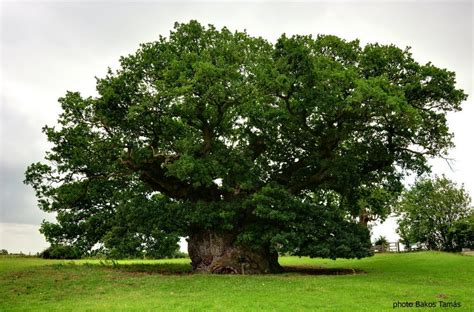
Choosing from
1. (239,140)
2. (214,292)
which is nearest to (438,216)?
(239,140)

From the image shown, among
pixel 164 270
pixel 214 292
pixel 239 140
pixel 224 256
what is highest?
pixel 239 140

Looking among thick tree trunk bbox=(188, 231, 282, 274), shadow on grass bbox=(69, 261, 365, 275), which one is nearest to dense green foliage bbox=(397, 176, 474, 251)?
shadow on grass bbox=(69, 261, 365, 275)

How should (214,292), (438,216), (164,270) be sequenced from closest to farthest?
(214,292), (164,270), (438,216)

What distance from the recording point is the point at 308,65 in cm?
2306

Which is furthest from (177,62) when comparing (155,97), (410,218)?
(410,218)

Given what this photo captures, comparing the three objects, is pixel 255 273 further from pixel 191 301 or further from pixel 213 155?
pixel 191 301

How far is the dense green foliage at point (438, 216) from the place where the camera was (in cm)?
5390

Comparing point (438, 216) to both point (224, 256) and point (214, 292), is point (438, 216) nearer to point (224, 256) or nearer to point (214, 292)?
point (224, 256)

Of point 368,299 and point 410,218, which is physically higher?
point 410,218

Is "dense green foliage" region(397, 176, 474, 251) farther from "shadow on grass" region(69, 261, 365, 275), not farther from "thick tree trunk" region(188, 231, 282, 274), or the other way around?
"thick tree trunk" region(188, 231, 282, 274)

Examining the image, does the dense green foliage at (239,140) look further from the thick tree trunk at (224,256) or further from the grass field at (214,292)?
the grass field at (214,292)

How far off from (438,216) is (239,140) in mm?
38866

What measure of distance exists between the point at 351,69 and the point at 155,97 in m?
10.4

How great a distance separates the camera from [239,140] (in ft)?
93.6
